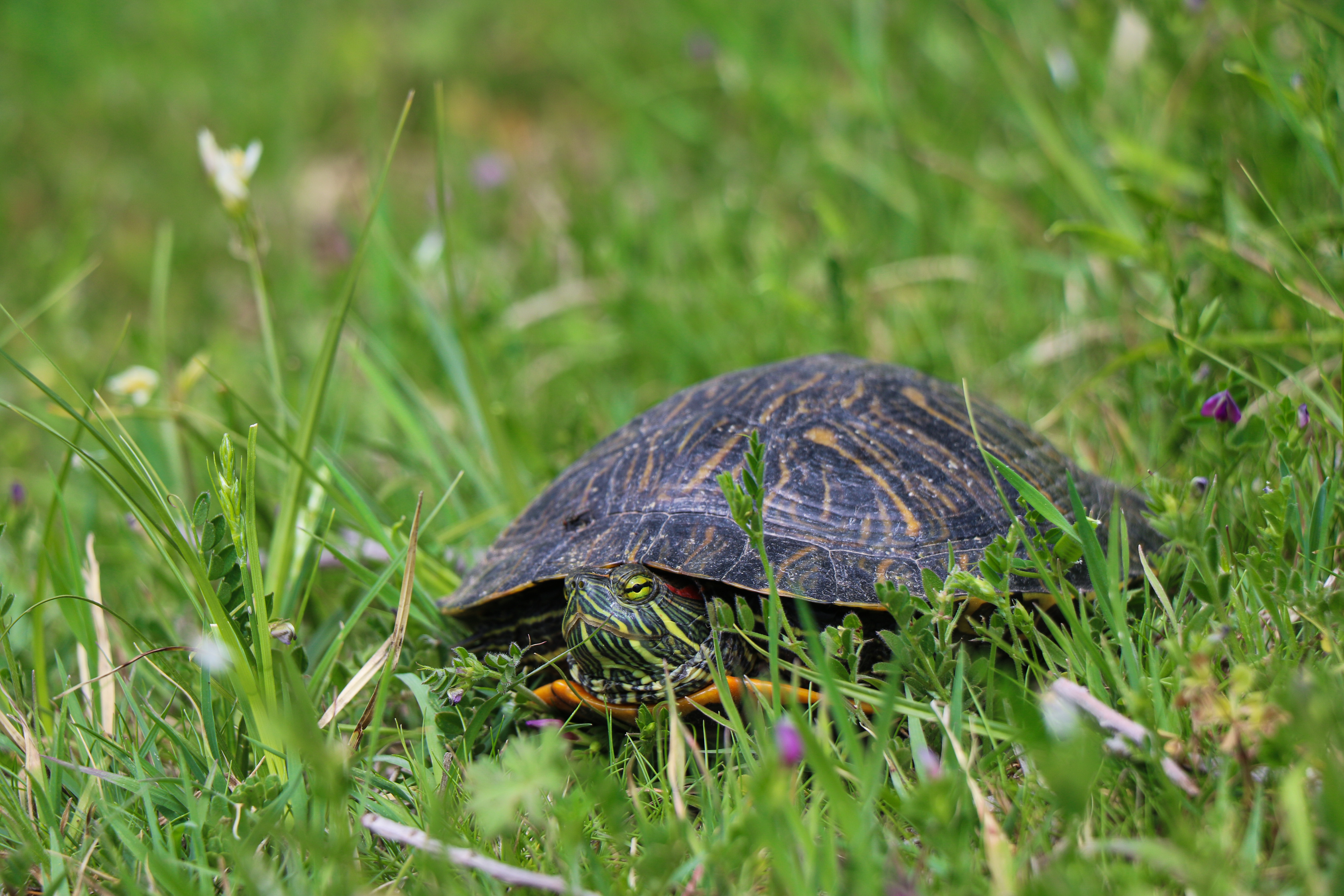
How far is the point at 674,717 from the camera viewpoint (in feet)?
5.59

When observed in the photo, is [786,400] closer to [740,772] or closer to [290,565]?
[740,772]

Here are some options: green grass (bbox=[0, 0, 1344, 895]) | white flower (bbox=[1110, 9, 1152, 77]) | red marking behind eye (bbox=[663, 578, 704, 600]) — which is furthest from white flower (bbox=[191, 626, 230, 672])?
white flower (bbox=[1110, 9, 1152, 77])

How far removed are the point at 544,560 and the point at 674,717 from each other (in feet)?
1.84

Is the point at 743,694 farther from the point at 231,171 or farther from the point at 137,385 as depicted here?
the point at 137,385

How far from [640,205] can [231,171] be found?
3009 mm

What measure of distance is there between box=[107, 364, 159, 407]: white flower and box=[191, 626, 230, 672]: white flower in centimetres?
111

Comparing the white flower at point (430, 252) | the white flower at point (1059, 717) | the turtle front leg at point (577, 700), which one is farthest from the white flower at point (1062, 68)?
the turtle front leg at point (577, 700)

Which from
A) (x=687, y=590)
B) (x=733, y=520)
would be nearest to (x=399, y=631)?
(x=687, y=590)

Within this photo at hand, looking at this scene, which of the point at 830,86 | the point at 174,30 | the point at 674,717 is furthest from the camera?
the point at 174,30

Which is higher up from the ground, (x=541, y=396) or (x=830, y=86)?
(x=830, y=86)

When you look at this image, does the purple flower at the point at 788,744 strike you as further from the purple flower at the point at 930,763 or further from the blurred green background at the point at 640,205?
the blurred green background at the point at 640,205

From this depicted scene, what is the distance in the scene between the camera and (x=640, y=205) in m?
5.14

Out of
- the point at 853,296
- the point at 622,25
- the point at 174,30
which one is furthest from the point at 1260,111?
the point at 174,30

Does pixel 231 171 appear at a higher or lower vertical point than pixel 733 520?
higher
